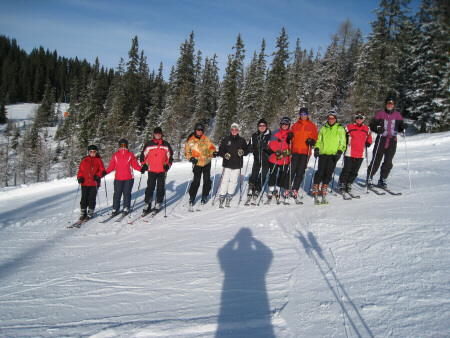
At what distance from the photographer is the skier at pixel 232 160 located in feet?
23.4

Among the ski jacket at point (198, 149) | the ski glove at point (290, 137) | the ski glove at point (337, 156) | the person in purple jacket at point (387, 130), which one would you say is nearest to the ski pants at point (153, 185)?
the ski jacket at point (198, 149)

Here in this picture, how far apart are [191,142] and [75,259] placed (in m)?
3.95

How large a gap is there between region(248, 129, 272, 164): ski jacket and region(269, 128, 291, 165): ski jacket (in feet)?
0.47

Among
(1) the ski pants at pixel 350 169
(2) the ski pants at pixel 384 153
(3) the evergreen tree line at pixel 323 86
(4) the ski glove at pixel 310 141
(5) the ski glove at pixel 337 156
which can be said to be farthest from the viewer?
(3) the evergreen tree line at pixel 323 86

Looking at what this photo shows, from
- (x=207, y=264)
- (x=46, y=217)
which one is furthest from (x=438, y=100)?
(x=46, y=217)

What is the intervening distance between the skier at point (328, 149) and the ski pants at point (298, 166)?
14.0 inches

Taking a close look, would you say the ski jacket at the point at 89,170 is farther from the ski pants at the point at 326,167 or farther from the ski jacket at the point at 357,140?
the ski jacket at the point at 357,140

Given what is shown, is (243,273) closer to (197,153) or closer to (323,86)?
(197,153)

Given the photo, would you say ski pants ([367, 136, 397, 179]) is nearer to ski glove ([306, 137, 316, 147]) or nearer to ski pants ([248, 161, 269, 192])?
ski glove ([306, 137, 316, 147])

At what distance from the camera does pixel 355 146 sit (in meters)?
6.89

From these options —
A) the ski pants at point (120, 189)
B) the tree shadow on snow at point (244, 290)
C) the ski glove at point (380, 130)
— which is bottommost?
the tree shadow on snow at point (244, 290)

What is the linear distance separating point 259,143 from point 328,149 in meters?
1.80

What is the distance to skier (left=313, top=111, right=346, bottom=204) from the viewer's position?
6469mm

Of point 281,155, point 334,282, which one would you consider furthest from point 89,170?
point 334,282
